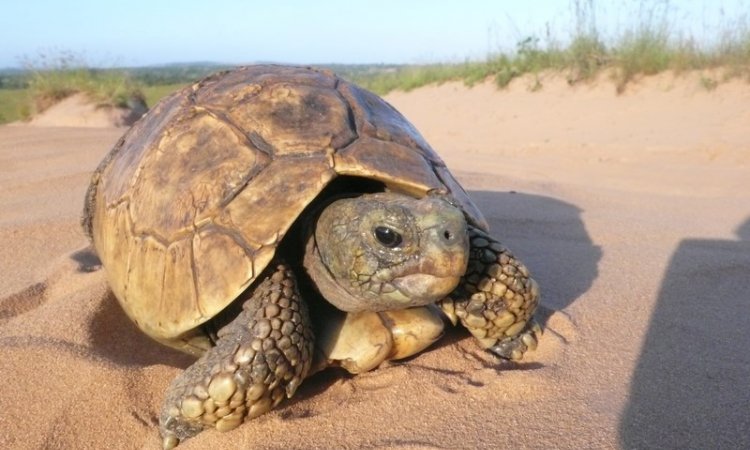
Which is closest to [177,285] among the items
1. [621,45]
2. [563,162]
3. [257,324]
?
[257,324]

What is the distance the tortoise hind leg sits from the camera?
1.87 meters

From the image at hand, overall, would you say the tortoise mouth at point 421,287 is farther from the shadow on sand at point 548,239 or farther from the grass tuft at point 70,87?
the grass tuft at point 70,87

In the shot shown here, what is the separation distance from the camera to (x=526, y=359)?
230 cm

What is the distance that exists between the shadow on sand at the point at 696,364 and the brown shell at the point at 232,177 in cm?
86

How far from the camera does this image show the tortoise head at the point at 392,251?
1.83m

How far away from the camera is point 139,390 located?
7.22 feet

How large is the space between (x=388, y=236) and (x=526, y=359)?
2.66 ft

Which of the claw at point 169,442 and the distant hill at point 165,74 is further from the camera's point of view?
the distant hill at point 165,74

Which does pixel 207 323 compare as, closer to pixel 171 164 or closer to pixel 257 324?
pixel 257 324

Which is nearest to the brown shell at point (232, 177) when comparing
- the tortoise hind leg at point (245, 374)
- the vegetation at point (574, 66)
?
the tortoise hind leg at point (245, 374)

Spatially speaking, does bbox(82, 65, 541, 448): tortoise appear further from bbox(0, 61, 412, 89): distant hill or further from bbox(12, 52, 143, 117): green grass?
bbox(12, 52, 143, 117): green grass

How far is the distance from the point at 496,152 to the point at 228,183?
703cm

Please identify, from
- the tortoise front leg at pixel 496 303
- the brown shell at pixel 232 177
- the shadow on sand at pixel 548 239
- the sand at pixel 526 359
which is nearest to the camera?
the sand at pixel 526 359

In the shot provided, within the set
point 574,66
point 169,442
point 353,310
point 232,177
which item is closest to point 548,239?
point 353,310
